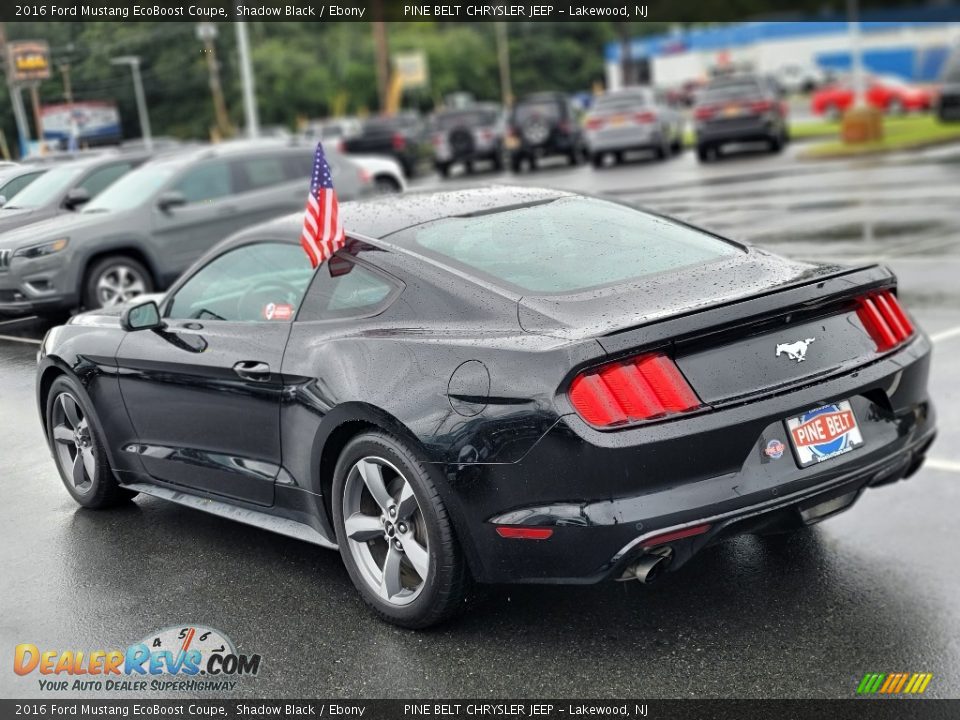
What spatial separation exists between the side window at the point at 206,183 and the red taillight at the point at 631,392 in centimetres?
876

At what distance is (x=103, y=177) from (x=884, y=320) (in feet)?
29.1

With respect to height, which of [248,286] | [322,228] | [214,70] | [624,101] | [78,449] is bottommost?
[624,101]

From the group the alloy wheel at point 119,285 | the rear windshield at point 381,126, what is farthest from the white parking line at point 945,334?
the rear windshield at point 381,126

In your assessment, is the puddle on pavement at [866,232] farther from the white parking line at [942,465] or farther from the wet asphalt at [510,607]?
the white parking line at [942,465]

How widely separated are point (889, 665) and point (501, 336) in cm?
162

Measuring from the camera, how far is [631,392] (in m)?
3.88

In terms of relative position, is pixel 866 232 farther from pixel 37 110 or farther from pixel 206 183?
pixel 37 110

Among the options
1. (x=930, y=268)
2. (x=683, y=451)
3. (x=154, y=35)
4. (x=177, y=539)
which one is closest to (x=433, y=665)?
(x=683, y=451)

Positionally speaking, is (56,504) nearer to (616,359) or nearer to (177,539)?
(177,539)

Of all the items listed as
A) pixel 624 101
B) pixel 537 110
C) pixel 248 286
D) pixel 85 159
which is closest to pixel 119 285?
pixel 85 159

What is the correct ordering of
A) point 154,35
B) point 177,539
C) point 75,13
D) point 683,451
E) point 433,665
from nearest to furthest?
point 683,451 < point 433,665 < point 177,539 < point 75,13 < point 154,35

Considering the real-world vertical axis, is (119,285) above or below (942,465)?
above

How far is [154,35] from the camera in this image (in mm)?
9836

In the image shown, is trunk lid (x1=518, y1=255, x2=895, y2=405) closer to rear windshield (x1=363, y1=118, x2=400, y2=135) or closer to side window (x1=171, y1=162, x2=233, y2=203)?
side window (x1=171, y1=162, x2=233, y2=203)
